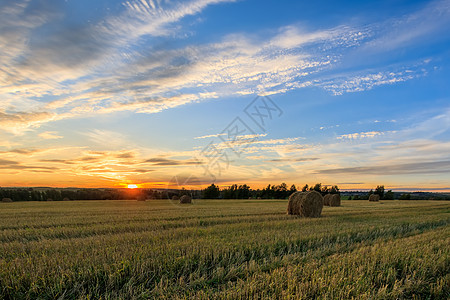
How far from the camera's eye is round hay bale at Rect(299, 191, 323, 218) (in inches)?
688

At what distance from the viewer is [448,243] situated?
8.41 m

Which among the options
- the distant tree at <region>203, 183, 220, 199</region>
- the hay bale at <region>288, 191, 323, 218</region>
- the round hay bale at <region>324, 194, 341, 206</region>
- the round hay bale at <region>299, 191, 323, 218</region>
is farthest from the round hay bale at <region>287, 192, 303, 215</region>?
the distant tree at <region>203, 183, 220, 199</region>

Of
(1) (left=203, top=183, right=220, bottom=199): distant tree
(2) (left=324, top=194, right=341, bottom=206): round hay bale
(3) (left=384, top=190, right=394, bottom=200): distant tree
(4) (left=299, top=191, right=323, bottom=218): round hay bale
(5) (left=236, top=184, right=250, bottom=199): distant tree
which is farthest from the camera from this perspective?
(5) (left=236, top=184, right=250, bottom=199): distant tree

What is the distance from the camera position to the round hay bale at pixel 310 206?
17.5 metres

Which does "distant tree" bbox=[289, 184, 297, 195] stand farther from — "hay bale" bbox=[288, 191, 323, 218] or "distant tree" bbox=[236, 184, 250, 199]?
"hay bale" bbox=[288, 191, 323, 218]

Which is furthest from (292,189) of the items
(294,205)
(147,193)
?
(294,205)

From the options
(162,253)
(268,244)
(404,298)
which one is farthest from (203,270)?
(404,298)

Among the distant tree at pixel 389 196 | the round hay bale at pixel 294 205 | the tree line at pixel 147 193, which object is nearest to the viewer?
the round hay bale at pixel 294 205

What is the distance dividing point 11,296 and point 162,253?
9.18 ft

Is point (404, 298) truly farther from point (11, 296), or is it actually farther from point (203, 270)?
point (11, 296)

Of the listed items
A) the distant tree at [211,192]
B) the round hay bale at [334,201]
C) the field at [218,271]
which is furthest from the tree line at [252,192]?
the field at [218,271]

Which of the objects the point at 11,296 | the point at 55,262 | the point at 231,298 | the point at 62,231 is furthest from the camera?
the point at 62,231

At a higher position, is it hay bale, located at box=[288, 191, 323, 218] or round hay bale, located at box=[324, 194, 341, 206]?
hay bale, located at box=[288, 191, 323, 218]

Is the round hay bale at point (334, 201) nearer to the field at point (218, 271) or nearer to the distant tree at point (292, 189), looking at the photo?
the field at point (218, 271)
